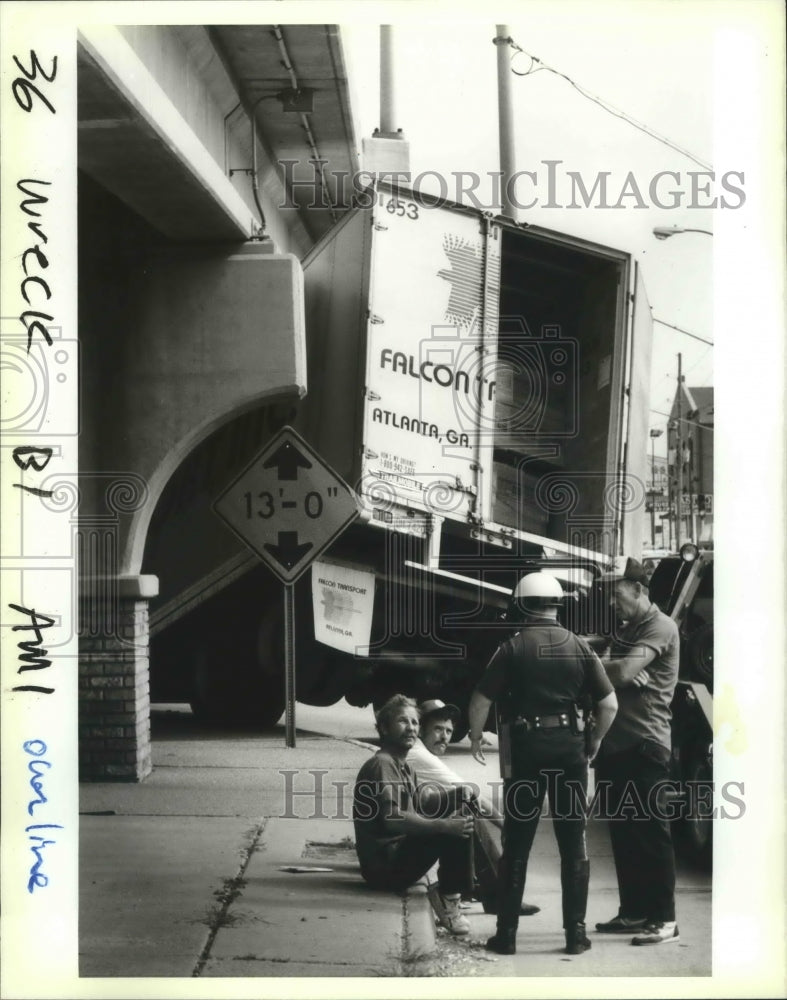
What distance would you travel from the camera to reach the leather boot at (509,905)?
813cm

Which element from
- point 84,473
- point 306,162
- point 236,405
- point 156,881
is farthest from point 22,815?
point 306,162

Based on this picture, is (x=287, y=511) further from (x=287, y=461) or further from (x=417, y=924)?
(x=417, y=924)

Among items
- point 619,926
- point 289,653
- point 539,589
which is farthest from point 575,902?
point 289,653

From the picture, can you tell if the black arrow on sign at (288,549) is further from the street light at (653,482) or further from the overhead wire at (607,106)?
the overhead wire at (607,106)

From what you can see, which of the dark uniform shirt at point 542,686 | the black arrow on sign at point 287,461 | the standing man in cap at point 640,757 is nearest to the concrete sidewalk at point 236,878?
the dark uniform shirt at point 542,686

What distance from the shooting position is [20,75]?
804 centimetres

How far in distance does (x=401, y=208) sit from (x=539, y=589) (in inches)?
75.2

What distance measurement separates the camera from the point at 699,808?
27.5 feet

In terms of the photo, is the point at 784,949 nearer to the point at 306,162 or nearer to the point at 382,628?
the point at 382,628

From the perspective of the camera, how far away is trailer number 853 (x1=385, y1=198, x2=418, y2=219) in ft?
28.7

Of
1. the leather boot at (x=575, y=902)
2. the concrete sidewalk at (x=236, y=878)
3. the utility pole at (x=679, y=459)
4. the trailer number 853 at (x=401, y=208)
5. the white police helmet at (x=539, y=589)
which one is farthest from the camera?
the trailer number 853 at (x=401, y=208)

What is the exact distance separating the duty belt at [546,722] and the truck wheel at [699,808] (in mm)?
619

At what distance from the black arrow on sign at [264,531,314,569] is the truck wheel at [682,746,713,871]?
1948mm

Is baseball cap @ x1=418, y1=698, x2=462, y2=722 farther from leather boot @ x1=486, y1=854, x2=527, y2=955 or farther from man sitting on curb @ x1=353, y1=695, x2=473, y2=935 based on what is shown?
leather boot @ x1=486, y1=854, x2=527, y2=955
